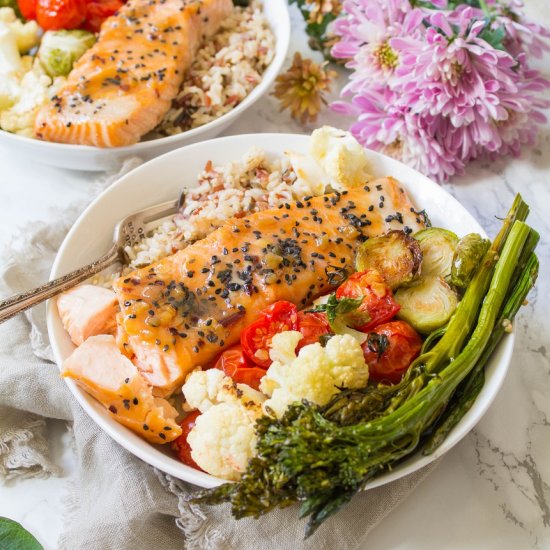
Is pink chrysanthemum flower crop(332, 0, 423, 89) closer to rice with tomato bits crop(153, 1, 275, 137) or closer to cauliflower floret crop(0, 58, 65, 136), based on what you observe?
rice with tomato bits crop(153, 1, 275, 137)

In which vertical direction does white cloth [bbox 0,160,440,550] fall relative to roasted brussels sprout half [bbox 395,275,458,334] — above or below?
below

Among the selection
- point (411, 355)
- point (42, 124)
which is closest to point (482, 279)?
point (411, 355)

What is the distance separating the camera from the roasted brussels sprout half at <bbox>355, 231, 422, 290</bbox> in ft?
9.59

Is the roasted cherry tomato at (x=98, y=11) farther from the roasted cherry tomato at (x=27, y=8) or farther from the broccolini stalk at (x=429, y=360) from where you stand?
the broccolini stalk at (x=429, y=360)

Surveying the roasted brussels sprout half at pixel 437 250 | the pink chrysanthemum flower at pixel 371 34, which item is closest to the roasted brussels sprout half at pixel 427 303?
the roasted brussels sprout half at pixel 437 250

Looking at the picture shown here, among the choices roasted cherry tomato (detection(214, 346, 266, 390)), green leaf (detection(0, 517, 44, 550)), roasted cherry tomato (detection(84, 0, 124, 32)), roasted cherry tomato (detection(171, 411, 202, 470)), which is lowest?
green leaf (detection(0, 517, 44, 550))

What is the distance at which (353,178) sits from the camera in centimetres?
342

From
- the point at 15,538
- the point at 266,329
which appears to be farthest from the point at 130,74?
the point at 15,538

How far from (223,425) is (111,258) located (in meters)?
1.12

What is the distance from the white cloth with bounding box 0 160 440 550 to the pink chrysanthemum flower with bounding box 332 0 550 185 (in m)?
1.83

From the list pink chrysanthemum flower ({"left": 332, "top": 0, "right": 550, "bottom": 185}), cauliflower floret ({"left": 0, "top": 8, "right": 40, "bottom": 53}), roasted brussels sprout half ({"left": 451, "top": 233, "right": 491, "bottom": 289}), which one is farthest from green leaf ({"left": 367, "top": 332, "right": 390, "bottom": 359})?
cauliflower floret ({"left": 0, "top": 8, "right": 40, "bottom": 53})

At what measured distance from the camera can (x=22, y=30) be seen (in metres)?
4.33

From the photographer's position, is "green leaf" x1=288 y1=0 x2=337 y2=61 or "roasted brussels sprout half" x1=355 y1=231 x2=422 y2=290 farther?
"green leaf" x1=288 y1=0 x2=337 y2=61

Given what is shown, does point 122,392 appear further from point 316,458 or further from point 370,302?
point 370,302
